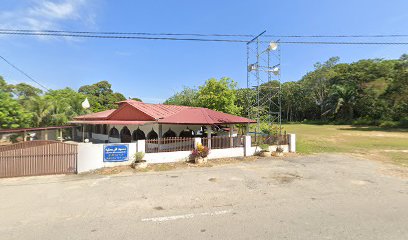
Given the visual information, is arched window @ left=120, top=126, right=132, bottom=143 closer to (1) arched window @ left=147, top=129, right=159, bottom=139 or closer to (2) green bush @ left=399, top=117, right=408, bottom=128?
(1) arched window @ left=147, top=129, right=159, bottom=139

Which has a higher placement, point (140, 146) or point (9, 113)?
point (9, 113)

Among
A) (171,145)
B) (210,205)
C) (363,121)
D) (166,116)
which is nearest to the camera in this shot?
(210,205)

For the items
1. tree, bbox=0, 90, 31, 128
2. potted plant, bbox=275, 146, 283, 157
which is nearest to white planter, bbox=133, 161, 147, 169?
potted plant, bbox=275, 146, 283, 157

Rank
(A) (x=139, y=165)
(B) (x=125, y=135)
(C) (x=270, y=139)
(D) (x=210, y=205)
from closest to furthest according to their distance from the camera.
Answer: (D) (x=210, y=205) < (A) (x=139, y=165) < (C) (x=270, y=139) < (B) (x=125, y=135)

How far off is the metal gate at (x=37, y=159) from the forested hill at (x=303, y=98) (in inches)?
254

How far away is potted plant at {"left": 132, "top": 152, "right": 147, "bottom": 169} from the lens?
441 inches

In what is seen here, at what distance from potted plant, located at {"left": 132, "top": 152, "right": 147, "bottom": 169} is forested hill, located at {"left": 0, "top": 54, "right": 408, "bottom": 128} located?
385 inches

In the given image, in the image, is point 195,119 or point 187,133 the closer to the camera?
point 195,119

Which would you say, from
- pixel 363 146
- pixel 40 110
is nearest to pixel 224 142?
pixel 363 146

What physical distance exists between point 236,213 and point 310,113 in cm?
6693

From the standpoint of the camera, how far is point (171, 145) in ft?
43.7

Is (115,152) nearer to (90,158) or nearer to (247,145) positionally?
(90,158)

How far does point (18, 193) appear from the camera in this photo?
7.98 m

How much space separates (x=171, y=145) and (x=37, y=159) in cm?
622
